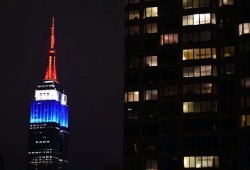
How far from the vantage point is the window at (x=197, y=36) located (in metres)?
145

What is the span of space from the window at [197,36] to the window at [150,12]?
44.8 feet

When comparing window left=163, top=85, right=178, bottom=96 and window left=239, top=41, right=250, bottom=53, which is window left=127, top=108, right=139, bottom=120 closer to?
window left=163, top=85, right=178, bottom=96

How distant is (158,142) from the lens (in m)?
146

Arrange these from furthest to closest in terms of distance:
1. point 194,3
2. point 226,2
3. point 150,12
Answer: point 150,12
point 194,3
point 226,2

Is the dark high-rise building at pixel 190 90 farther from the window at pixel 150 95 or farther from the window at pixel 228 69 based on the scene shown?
the window at pixel 228 69

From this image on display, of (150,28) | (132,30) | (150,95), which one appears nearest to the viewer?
(150,95)

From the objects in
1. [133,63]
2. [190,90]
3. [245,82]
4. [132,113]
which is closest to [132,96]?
[132,113]

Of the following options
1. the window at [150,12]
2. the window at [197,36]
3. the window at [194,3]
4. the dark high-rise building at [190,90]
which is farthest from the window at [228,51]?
the window at [150,12]

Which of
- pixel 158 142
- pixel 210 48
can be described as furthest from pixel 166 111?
pixel 210 48

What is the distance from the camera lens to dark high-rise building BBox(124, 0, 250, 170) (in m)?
139

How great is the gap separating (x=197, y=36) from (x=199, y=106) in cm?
1515

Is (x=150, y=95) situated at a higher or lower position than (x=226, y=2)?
lower

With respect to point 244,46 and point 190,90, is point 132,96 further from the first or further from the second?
point 244,46

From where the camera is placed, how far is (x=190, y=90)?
14338cm
